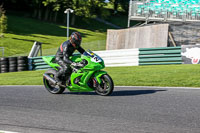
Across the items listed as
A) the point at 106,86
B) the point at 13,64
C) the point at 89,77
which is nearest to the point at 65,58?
the point at 89,77

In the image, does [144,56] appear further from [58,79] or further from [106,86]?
[106,86]

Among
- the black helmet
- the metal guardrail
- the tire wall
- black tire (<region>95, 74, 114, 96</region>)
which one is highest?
the metal guardrail

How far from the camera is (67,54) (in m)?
8.45

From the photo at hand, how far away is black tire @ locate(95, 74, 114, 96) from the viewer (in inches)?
309

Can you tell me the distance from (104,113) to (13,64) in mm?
15033

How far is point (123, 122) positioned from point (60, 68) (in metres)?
3.85

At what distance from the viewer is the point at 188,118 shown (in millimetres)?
5586

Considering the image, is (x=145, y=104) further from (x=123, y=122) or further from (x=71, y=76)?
(x=71, y=76)

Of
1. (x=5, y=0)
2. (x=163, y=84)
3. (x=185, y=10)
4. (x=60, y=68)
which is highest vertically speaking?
(x=5, y=0)

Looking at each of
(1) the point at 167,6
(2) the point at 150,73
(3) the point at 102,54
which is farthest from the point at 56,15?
(2) the point at 150,73

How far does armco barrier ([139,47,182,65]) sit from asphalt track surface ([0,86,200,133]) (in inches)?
323

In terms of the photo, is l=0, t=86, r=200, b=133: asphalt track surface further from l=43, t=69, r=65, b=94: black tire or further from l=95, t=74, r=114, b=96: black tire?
l=43, t=69, r=65, b=94: black tire

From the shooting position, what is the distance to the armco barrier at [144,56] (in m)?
16.6

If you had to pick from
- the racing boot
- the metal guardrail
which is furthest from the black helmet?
the metal guardrail
